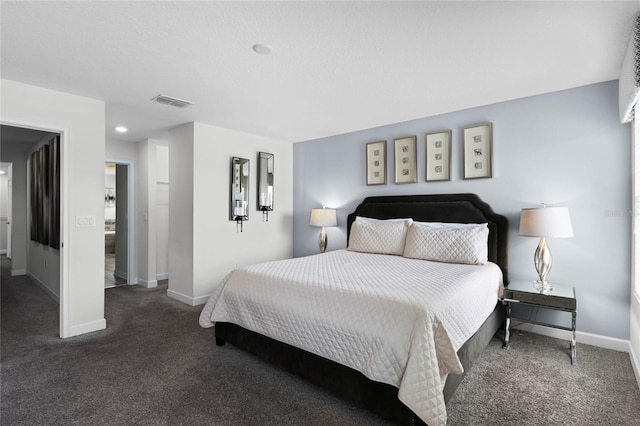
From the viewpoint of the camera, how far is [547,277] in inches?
126

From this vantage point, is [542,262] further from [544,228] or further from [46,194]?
[46,194]

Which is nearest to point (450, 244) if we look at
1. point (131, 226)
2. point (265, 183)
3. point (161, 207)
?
point (265, 183)

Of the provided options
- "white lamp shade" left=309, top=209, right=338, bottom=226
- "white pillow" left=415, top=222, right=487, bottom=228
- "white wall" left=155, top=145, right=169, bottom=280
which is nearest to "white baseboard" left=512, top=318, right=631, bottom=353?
"white pillow" left=415, top=222, right=487, bottom=228

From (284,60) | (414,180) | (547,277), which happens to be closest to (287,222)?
(414,180)

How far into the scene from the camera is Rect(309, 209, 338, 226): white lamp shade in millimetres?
4703

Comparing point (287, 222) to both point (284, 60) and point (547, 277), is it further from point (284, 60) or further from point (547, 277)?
point (547, 277)

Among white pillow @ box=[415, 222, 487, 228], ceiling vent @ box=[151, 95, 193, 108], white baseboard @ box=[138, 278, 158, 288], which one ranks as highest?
ceiling vent @ box=[151, 95, 193, 108]

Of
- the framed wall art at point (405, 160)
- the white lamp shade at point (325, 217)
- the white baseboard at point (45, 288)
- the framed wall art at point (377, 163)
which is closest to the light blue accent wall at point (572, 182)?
the framed wall art at point (405, 160)

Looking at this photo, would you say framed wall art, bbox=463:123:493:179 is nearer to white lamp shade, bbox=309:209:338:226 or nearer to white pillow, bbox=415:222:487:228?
white pillow, bbox=415:222:487:228

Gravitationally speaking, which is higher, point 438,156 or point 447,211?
point 438,156

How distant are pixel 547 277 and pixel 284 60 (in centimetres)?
324

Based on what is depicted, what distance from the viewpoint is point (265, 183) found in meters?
5.04

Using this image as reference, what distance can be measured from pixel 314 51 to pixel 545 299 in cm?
278

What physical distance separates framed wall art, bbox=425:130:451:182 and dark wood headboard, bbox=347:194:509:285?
257 mm
